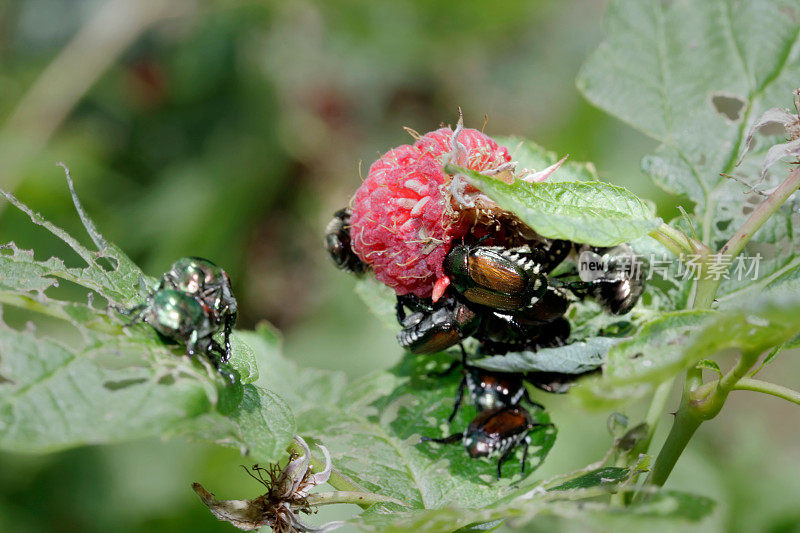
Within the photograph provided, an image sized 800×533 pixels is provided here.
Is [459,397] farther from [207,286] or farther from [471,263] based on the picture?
[207,286]

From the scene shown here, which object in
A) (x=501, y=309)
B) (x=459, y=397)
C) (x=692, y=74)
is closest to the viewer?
A: (x=501, y=309)

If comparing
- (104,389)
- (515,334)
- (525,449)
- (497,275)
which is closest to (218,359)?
(104,389)

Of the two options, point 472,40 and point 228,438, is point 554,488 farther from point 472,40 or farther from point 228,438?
point 472,40

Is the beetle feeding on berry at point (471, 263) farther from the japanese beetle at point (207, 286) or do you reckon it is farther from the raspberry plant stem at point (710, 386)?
the japanese beetle at point (207, 286)

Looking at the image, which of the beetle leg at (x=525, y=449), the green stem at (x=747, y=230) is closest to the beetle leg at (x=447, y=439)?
the beetle leg at (x=525, y=449)

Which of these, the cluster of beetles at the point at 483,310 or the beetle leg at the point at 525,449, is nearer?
the cluster of beetles at the point at 483,310

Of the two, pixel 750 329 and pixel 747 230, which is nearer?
pixel 750 329

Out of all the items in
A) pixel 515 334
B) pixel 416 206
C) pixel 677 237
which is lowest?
pixel 515 334

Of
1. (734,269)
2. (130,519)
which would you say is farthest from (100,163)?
(734,269)
